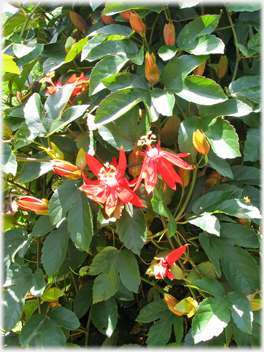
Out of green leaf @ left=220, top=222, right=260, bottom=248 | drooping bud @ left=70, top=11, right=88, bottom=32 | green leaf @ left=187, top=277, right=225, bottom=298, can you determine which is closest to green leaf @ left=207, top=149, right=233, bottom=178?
green leaf @ left=220, top=222, right=260, bottom=248

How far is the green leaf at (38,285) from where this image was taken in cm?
79

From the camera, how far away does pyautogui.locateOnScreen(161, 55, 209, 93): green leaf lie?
0.67 meters

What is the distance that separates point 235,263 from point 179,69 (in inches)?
18.4

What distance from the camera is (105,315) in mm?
816

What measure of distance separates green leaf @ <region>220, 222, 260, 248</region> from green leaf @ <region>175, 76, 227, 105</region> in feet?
0.98

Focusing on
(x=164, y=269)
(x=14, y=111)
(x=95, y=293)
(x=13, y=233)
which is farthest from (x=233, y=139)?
(x=13, y=233)

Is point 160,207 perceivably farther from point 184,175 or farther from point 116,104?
point 116,104

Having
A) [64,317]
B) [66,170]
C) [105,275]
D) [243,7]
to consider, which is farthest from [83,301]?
[243,7]

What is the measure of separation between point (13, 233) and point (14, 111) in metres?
0.37

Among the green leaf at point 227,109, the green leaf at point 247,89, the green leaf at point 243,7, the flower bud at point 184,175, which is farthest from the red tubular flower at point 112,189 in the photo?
the green leaf at point 243,7

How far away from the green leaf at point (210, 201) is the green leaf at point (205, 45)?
0.31 meters

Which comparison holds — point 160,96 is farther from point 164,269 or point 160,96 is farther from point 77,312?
point 77,312

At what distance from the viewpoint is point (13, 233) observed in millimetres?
924

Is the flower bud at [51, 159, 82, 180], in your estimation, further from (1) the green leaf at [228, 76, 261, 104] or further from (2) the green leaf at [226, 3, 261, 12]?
(2) the green leaf at [226, 3, 261, 12]
